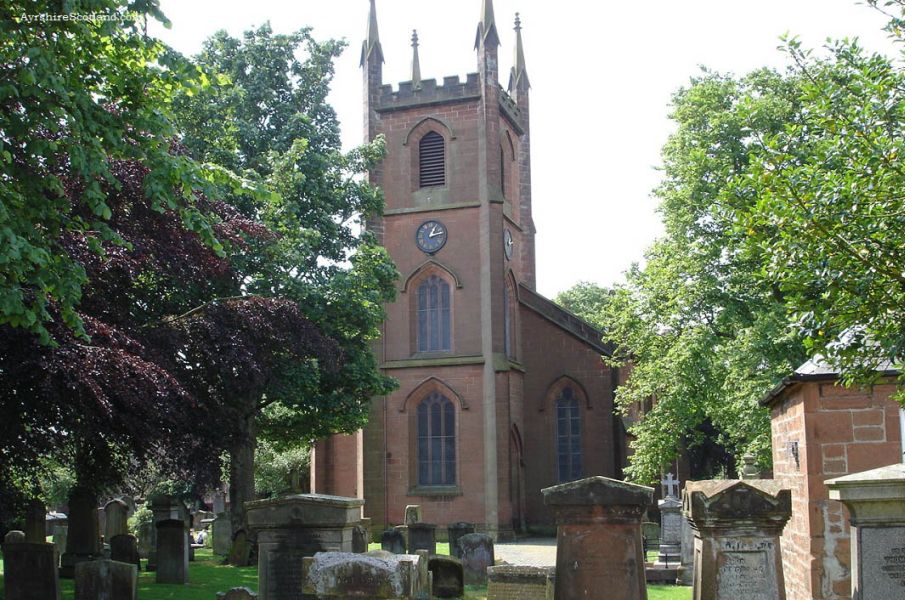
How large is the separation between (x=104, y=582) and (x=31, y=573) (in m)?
1.09

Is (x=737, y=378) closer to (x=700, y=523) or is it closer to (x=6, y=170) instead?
(x=700, y=523)

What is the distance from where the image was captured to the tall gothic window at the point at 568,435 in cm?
3581

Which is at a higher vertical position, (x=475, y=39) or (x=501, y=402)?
(x=475, y=39)

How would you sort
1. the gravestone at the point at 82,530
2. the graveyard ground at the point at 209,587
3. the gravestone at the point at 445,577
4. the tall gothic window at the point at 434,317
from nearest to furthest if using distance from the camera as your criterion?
the gravestone at the point at 445,577 < the graveyard ground at the point at 209,587 < the gravestone at the point at 82,530 < the tall gothic window at the point at 434,317

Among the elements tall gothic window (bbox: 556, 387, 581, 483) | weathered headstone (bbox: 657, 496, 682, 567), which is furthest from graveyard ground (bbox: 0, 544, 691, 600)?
tall gothic window (bbox: 556, 387, 581, 483)

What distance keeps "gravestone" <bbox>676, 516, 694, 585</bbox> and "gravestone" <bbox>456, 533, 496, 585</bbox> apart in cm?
323

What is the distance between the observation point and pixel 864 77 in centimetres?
875

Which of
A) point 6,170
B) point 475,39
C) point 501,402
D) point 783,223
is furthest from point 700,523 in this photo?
point 475,39

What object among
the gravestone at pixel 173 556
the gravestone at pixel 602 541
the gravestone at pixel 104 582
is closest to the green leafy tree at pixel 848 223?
the gravestone at pixel 602 541

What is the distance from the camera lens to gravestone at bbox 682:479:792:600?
9617 millimetres

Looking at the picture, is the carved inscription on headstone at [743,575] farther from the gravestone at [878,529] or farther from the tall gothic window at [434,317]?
the tall gothic window at [434,317]

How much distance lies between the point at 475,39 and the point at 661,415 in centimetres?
1782

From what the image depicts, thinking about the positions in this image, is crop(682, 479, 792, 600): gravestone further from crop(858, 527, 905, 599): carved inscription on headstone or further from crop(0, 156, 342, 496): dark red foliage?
crop(0, 156, 342, 496): dark red foliage

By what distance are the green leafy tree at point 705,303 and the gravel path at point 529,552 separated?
321 centimetres
